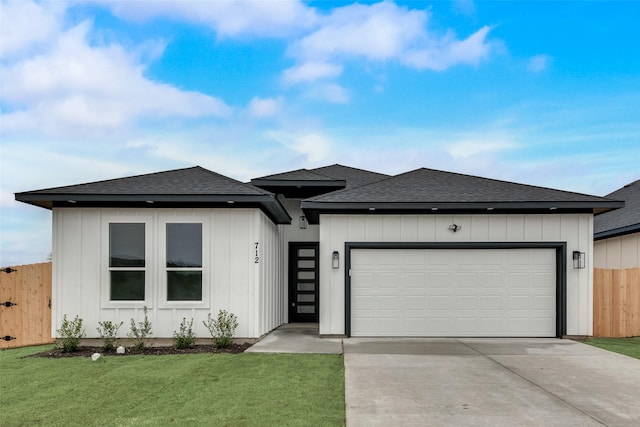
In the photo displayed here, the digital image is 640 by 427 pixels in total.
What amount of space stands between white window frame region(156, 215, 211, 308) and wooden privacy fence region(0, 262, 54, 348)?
259 cm

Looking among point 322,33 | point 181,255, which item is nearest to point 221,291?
point 181,255

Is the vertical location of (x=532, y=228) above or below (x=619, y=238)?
above

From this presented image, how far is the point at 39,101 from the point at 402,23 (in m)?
10.8

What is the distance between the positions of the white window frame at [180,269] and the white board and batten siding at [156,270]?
20mm

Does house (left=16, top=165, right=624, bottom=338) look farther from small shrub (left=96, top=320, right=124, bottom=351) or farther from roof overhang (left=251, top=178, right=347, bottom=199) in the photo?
roof overhang (left=251, top=178, right=347, bottom=199)

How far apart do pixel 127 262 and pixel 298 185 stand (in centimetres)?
475

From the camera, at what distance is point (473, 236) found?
10.0m

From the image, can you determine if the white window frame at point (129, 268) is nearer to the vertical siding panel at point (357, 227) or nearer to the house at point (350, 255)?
the house at point (350, 255)

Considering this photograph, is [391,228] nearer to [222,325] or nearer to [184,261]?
[222,325]

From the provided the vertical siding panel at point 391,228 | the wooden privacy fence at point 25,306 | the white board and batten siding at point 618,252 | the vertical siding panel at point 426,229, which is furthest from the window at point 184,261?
the white board and batten siding at point 618,252

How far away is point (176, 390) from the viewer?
5.71 meters

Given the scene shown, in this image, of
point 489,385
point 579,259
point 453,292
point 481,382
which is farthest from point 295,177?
point 489,385

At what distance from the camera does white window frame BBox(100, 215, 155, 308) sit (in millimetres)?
9141

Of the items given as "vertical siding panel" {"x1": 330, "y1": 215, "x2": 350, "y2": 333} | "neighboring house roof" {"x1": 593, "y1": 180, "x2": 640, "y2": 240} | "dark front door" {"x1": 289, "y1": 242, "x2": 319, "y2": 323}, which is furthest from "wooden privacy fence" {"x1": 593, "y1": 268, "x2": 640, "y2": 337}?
"dark front door" {"x1": 289, "y1": 242, "x2": 319, "y2": 323}
